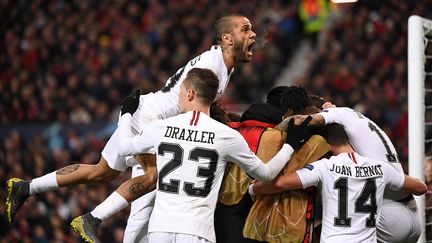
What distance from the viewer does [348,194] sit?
6906 millimetres

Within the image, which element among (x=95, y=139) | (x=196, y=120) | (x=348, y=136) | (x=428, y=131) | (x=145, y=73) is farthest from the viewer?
(x=145, y=73)

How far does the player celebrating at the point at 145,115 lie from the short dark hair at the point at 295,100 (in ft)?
2.02

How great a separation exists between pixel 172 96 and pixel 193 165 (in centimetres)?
131

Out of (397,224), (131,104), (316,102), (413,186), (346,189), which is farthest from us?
(316,102)

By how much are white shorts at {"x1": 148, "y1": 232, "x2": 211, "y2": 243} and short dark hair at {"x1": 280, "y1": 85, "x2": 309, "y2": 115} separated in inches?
50.0

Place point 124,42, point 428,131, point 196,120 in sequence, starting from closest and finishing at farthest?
point 196,120 < point 428,131 < point 124,42

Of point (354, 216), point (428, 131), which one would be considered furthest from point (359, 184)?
point (428, 131)

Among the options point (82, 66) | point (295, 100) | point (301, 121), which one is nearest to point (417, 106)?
point (295, 100)

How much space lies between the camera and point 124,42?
20.5 m

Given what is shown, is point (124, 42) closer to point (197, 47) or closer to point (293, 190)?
point (197, 47)

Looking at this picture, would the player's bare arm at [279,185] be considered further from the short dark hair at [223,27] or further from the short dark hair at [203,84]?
the short dark hair at [223,27]

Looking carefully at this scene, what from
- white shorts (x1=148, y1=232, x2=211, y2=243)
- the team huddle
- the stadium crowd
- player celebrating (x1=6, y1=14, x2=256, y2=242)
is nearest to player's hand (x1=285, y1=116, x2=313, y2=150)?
the team huddle

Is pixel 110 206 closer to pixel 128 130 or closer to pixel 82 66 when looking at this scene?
pixel 128 130

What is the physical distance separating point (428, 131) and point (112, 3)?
13919 mm
